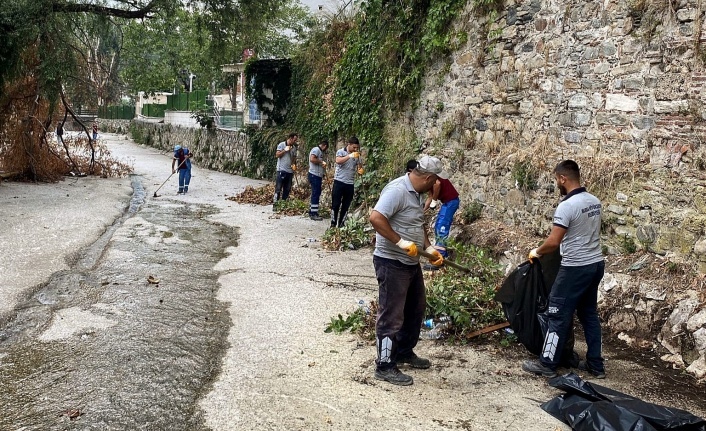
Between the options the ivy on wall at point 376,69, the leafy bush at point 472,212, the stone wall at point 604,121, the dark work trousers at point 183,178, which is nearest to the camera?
the stone wall at point 604,121

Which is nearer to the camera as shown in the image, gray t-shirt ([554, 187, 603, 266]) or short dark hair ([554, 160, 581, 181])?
gray t-shirt ([554, 187, 603, 266])

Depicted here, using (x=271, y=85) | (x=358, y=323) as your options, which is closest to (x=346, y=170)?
(x=358, y=323)

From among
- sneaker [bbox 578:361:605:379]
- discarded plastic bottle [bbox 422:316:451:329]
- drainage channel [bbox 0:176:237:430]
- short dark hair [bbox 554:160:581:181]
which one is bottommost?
drainage channel [bbox 0:176:237:430]

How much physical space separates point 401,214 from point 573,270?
1467 millimetres

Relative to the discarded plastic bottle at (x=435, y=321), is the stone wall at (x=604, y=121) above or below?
above

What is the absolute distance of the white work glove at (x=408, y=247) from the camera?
179 inches

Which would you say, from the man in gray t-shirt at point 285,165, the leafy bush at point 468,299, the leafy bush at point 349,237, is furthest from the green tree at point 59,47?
the leafy bush at point 468,299

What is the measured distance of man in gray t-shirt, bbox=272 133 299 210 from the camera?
552 inches

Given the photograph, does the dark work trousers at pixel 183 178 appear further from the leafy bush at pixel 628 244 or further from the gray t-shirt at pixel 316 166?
the leafy bush at pixel 628 244

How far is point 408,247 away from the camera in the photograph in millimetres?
4562

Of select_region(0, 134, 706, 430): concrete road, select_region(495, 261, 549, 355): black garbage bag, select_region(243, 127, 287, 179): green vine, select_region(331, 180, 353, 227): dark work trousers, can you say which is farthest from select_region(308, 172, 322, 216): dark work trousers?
select_region(495, 261, 549, 355): black garbage bag

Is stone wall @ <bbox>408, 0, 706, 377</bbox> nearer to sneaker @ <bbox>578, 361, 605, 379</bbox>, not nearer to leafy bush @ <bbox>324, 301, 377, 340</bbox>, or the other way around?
sneaker @ <bbox>578, 361, 605, 379</bbox>

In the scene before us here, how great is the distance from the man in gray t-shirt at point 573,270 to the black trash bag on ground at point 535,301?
0.47ft

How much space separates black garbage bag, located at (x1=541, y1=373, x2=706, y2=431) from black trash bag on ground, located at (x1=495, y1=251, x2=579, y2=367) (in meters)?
0.74
